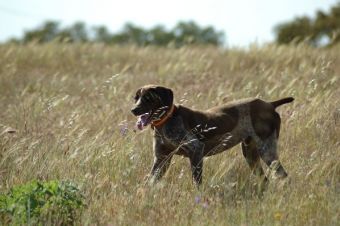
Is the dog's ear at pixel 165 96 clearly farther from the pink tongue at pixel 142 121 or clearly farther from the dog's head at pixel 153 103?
the pink tongue at pixel 142 121

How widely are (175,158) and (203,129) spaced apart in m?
0.68

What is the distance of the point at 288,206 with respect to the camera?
6.46m

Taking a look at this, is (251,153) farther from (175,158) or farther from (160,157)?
(160,157)

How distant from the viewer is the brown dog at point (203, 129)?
775cm

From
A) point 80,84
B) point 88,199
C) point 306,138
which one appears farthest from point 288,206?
point 80,84

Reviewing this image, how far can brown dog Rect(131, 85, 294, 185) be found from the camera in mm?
7750

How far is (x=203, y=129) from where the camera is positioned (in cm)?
796

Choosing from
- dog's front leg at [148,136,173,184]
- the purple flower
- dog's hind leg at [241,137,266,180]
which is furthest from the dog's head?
the purple flower

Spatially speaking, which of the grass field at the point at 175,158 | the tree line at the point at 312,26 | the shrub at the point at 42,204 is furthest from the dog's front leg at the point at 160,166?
the tree line at the point at 312,26

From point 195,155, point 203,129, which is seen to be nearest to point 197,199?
point 195,155

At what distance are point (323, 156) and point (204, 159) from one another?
1438mm

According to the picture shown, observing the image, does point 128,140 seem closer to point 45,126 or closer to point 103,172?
point 103,172

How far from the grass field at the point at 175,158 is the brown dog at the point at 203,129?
0.72 ft

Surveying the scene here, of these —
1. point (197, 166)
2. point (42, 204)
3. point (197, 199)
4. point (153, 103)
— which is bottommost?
point (197, 166)
